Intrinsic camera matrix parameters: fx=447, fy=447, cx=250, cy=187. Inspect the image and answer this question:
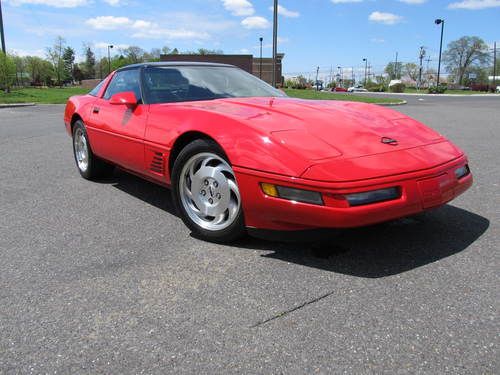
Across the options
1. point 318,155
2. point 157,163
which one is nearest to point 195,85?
point 157,163

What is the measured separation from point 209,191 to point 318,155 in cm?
85

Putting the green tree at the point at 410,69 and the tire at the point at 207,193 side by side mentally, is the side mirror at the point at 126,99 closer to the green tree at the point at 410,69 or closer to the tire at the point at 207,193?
the tire at the point at 207,193

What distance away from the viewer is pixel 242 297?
222 centimetres

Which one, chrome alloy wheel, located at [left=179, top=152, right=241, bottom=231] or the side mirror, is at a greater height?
the side mirror

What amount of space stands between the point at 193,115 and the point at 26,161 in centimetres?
389

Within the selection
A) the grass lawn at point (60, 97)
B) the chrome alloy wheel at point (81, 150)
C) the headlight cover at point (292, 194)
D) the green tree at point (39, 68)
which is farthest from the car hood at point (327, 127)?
the green tree at point (39, 68)

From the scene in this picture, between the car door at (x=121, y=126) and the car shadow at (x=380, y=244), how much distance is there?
4.01 ft

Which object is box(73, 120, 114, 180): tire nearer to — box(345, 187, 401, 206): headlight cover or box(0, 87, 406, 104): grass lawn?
box(345, 187, 401, 206): headlight cover

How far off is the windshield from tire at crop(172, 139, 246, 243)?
30.3 inches

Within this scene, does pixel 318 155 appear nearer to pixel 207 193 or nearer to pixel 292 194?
pixel 292 194

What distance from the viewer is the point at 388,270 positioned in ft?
8.13

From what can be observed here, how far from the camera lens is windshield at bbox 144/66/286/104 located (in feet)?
11.8

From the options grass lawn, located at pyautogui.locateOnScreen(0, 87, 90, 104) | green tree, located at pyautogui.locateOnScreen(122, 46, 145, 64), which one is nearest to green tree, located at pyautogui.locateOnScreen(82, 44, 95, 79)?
green tree, located at pyautogui.locateOnScreen(122, 46, 145, 64)

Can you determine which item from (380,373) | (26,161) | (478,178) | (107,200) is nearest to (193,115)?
(107,200)
